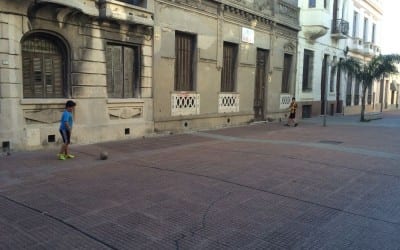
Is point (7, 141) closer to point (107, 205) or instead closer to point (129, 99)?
point (129, 99)

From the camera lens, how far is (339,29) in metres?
27.2

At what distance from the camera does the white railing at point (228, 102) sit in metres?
16.9

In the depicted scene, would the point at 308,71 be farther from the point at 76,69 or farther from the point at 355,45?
the point at 76,69

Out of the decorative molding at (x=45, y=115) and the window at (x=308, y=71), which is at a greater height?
the window at (x=308, y=71)

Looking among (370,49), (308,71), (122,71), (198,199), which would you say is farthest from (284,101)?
(370,49)

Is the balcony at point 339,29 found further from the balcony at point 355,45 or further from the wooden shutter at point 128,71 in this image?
the wooden shutter at point 128,71

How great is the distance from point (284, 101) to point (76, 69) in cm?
1449

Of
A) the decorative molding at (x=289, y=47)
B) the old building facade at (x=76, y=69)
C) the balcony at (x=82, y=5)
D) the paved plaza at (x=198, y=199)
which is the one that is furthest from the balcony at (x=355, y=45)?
the balcony at (x=82, y=5)

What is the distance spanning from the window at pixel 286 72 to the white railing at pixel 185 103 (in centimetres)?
890

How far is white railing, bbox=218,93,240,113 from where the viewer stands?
16.9 metres

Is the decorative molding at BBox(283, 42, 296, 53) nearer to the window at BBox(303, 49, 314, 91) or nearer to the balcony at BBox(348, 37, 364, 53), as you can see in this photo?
the window at BBox(303, 49, 314, 91)

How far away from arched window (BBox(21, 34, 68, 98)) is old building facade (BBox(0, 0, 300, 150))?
0.03 m

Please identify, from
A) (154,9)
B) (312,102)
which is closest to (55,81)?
(154,9)

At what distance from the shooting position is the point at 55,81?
416 inches
